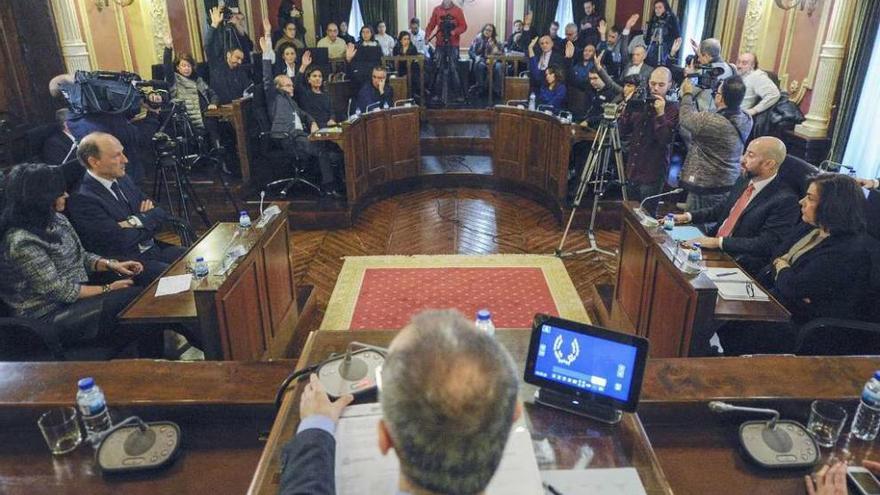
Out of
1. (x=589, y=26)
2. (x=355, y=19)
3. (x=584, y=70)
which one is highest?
(x=355, y=19)

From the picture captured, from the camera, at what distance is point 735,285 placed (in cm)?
259

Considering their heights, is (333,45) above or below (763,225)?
above

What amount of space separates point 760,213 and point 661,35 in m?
6.94

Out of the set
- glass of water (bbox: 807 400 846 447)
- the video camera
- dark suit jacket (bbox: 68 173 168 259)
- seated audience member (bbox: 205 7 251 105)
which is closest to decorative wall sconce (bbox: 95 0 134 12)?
seated audience member (bbox: 205 7 251 105)

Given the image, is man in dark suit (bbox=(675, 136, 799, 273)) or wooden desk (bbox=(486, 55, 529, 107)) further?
wooden desk (bbox=(486, 55, 529, 107))

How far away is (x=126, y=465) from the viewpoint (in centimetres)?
138

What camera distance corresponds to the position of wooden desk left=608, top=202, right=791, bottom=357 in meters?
2.36

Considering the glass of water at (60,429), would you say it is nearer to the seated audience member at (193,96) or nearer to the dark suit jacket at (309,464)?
the dark suit jacket at (309,464)

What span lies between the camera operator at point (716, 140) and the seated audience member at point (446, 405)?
3.48m

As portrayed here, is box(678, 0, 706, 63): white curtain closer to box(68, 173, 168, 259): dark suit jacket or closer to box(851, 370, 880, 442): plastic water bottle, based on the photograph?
box(68, 173, 168, 259): dark suit jacket

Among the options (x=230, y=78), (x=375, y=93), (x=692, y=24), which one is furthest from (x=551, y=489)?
(x=692, y=24)

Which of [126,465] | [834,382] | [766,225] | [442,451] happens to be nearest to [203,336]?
[126,465]

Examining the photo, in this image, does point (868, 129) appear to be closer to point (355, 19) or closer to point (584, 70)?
point (584, 70)

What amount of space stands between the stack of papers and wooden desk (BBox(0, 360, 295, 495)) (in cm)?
192
